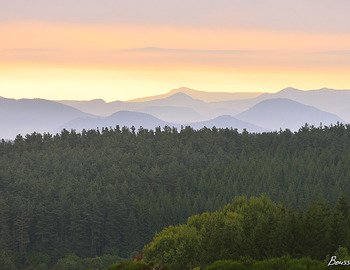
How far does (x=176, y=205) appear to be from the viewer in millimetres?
134375

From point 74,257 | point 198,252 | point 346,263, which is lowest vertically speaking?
point 74,257

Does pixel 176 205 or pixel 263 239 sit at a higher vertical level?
pixel 263 239

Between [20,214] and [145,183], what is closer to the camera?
[20,214]

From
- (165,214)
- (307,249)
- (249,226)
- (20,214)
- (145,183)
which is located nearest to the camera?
(307,249)

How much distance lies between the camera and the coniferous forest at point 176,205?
62.8 metres

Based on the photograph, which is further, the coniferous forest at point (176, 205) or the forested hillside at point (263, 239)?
the coniferous forest at point (176, 205)

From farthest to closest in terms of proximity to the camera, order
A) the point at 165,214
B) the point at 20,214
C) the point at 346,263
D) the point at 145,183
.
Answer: the point at 145,183, the point at 165,214, the point at 20,214, the point at 346,263

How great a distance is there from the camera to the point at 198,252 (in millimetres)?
68938

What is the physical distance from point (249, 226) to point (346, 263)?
88.7 feet

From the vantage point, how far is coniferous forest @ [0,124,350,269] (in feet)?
206

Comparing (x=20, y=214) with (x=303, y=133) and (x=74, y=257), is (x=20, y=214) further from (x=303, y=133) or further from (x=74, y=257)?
(x=303, y=133)

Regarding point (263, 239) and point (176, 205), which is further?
point (176, 205)

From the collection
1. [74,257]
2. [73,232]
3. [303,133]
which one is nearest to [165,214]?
[73,232]

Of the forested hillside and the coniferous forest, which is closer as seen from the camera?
the forested hillside
